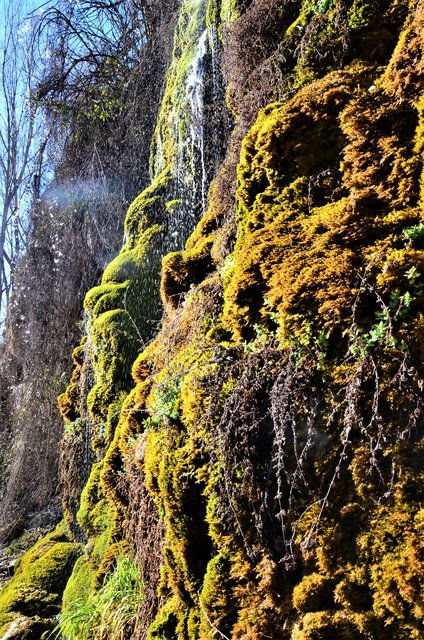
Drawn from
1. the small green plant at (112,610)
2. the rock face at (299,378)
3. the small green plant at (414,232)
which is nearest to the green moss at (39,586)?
the small green plant at (112,610)

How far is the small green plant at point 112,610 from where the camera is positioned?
3727 mm

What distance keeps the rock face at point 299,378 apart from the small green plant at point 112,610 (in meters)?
0.02

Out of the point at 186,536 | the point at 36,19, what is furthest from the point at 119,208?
the point at 186,536

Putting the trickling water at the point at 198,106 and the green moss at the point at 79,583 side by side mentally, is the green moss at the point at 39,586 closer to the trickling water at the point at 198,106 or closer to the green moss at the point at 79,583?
the green moss at the point at 79,583

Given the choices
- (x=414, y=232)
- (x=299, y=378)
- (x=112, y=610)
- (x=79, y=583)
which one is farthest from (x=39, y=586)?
(x=414, y=232)

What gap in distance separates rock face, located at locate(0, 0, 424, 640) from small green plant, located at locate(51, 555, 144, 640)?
0.05 ft

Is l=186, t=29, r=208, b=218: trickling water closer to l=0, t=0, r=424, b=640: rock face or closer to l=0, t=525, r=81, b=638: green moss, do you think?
l=0, t=0, r=424, b=640: rock face

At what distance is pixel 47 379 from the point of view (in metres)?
9.55

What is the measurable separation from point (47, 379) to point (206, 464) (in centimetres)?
735

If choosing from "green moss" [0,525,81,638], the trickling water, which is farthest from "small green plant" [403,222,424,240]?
"green moss" [0,525,81,638]

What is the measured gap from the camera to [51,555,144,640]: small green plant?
12.2 ft

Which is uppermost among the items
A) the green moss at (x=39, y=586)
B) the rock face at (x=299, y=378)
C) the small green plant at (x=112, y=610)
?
the rock face at (x=299, y=378)

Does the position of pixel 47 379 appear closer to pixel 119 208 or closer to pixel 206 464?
pixel 119 208

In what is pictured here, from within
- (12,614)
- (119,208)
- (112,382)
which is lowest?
(12,614)
